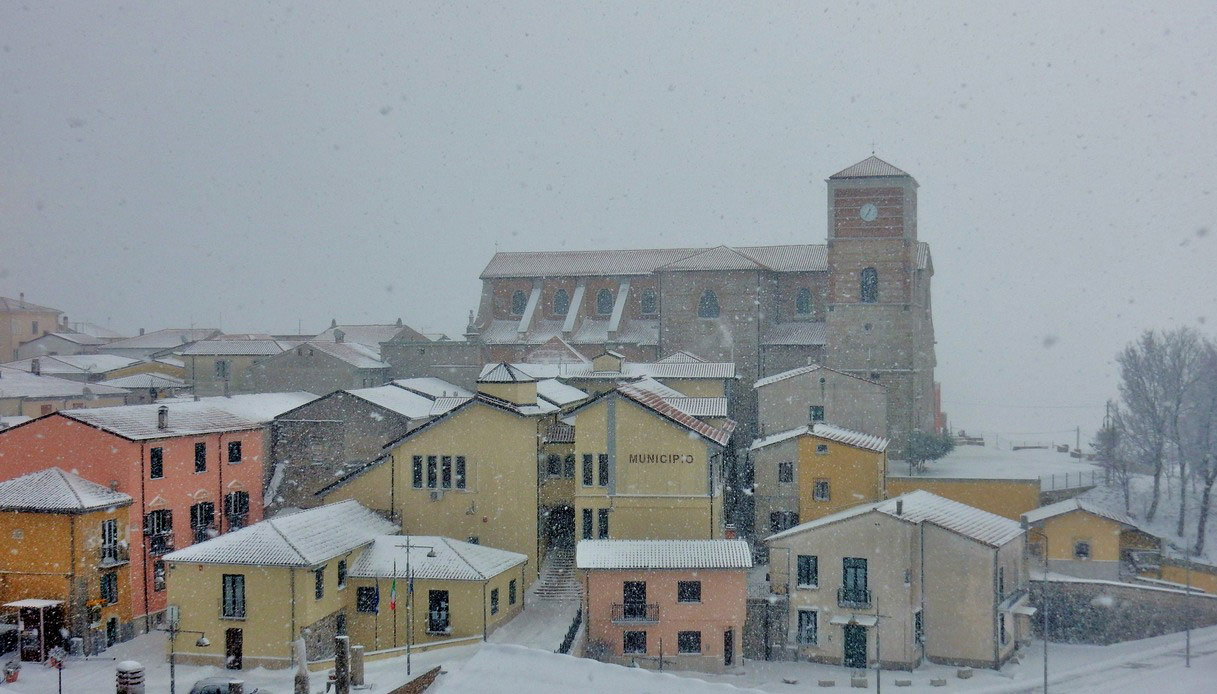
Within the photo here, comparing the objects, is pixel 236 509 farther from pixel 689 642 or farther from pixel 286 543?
pixel 689 642

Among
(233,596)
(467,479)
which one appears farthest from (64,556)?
(467,479)

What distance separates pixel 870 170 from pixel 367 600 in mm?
28954

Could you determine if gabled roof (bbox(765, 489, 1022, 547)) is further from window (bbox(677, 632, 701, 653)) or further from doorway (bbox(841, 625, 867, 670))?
window (bbox(677, 632, 701, 653))

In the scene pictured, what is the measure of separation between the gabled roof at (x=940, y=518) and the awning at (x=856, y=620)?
2592mm

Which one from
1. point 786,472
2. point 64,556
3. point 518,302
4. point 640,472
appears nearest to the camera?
point 64,556

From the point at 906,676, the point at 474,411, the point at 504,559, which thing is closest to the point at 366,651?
the point at 504,559

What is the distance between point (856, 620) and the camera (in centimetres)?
2781

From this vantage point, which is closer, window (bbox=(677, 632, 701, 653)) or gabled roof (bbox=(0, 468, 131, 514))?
gabled roof (bbox=(0, 468, 131, 514))

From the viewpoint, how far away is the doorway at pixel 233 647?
24.6 metres

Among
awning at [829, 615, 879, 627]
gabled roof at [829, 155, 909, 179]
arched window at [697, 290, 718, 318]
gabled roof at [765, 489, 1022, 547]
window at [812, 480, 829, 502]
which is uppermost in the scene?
gabled roof at [829, 155, 909, 179]

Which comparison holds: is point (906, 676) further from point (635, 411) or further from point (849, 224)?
point (849, 224)

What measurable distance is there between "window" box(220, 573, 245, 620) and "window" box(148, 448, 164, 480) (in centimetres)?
568

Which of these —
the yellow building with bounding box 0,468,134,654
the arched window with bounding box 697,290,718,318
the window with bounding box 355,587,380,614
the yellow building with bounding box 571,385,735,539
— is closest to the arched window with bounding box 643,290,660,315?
the arched window with bounding box 697,290,718,318

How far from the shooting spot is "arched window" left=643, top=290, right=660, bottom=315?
171 feet
